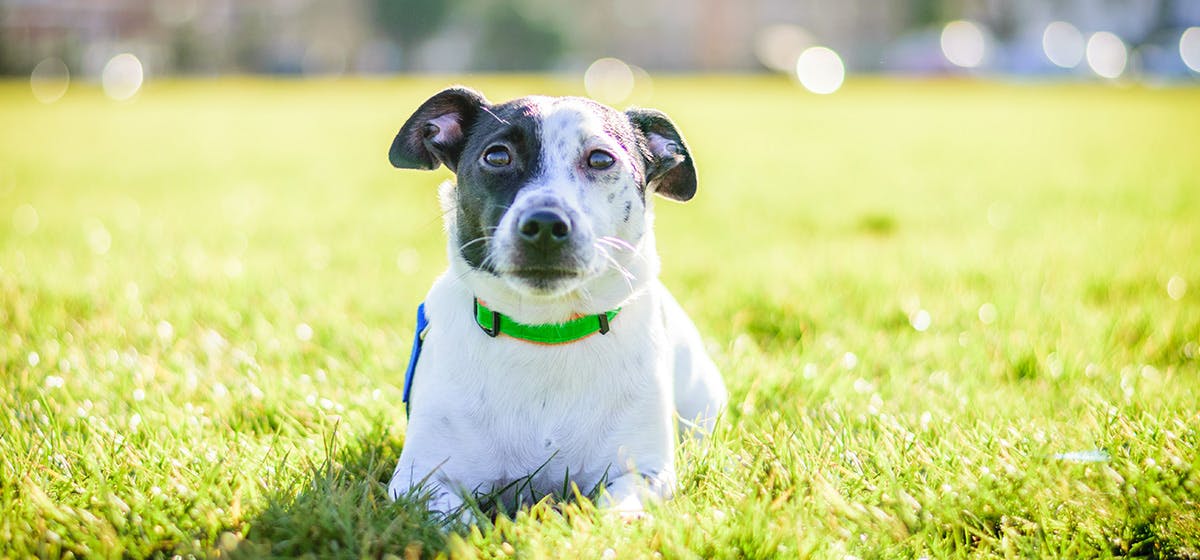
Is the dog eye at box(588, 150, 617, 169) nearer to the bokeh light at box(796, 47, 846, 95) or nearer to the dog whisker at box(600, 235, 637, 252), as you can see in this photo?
the dog whisker at box(600, 235, 637, 252)

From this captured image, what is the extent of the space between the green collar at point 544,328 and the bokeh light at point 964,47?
164 feet

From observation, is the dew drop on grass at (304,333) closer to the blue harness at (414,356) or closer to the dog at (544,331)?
the blue harness at (414,356)

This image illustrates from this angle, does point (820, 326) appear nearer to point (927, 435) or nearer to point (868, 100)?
point (927, 435)

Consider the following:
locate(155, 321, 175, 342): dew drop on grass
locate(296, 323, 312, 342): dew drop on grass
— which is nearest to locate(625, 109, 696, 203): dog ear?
locate(296, 323, 312, 342): dew drop on grass

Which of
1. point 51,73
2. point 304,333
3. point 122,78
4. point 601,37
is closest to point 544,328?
point 304,333

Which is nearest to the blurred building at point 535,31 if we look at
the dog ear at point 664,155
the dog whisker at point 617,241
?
the dog ear at point 664,155

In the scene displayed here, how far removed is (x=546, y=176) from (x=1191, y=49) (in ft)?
169

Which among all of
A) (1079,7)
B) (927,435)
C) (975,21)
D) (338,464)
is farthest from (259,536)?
(1079,7)

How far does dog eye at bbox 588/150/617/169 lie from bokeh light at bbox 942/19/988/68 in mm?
49877

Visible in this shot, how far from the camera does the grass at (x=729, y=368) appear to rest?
226cm

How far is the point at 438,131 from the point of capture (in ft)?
9.47

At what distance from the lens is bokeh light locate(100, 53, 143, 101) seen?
1113 inches

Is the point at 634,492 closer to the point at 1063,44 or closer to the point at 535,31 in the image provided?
the point at 535,31

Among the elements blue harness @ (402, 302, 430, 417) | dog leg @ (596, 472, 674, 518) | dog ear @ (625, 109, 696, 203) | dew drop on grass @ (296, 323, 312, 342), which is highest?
dog ear @ (625, 109, 696, 203)
